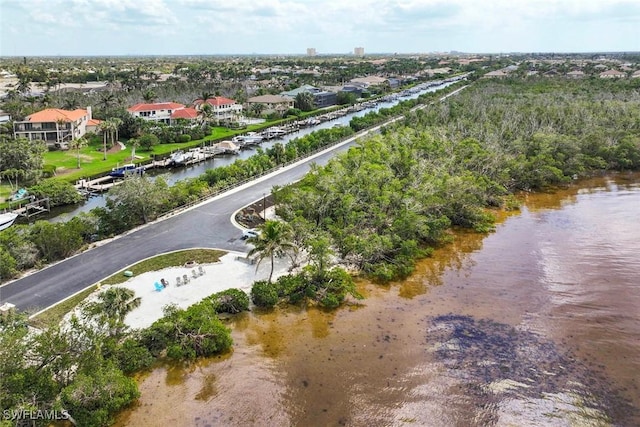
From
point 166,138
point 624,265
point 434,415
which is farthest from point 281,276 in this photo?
point 166,138

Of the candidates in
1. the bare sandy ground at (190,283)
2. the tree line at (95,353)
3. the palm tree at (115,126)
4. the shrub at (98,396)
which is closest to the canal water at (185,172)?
the palm tree at (115,126)

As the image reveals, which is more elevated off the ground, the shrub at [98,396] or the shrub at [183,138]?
the shrub at [183,138]

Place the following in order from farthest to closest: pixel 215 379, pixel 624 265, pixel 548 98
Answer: pixel 548 98 < pixel 624 265 < pixel 215 379

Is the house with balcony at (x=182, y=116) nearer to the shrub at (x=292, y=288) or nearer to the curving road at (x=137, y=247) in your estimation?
the curving road at (x=137, y=247)

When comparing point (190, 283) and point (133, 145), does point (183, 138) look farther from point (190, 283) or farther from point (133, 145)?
point (190, 283)

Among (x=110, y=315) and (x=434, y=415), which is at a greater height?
(x=110, y=315)

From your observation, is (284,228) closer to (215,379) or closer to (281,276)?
(281,276)
